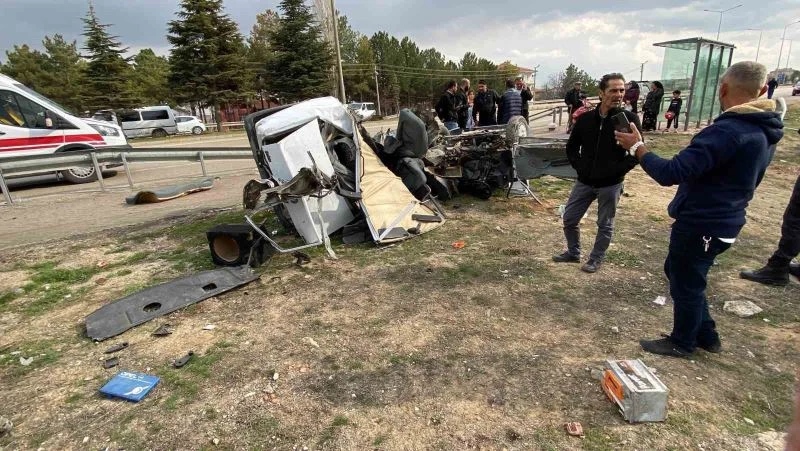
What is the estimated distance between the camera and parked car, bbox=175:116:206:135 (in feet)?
85.4

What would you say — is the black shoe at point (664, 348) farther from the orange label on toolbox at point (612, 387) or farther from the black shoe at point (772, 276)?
the black shoe at point (772, 276)

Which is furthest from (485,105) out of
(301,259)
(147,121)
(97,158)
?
(147,121)

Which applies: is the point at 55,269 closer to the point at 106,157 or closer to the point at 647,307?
the point at 106,157

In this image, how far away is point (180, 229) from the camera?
6.03 m

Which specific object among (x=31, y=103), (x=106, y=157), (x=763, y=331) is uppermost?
(x=31, y=103)

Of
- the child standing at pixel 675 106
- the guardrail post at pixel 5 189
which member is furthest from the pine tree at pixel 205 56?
the child standing at pixel 675 106

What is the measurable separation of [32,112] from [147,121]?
17538 millimetres

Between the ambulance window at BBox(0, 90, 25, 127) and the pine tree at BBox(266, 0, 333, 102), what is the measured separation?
25208mm

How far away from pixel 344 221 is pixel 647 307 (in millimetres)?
3507

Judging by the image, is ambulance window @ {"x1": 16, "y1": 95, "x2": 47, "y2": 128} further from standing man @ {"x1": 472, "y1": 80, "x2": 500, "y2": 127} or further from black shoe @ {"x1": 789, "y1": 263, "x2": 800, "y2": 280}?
black shoe @ {"x1": 789, "y1": 263, "x2": 800, "y2": 280}

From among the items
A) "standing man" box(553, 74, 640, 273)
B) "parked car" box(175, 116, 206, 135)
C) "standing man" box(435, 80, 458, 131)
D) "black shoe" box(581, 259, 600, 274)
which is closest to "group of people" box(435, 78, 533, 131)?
"standing man" box(435, 80, 458, 131)

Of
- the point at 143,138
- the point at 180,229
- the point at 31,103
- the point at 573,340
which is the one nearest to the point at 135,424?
the point at 573,340

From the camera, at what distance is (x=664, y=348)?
2.81 meters

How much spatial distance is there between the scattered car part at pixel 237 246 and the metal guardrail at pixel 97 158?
5.41 metres
